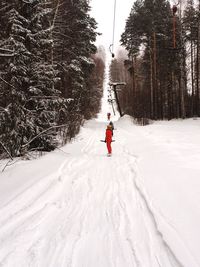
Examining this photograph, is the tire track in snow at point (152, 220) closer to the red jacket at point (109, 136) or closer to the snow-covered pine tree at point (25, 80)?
the red jacket at point (109, 136)

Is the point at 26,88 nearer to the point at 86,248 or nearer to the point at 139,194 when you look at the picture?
the point at 139,194

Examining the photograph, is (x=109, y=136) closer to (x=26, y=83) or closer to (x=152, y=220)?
(x=26, y=83)

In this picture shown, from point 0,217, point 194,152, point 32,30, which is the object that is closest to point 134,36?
point 32,30

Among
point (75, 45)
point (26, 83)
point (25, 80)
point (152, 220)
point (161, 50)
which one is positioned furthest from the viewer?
point (161, 50)

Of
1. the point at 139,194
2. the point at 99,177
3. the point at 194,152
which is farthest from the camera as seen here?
the point at 194,152

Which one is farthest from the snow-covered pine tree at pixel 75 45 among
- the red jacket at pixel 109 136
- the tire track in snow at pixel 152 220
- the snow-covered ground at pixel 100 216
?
the tire track in snow at pixel 152 220

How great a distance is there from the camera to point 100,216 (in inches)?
167

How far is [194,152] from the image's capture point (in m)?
9.16

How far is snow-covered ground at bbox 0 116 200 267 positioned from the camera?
10.2 ft

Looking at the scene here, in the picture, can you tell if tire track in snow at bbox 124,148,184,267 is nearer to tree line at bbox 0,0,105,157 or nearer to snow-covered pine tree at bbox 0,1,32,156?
tree line at bbox 0,0,105,157

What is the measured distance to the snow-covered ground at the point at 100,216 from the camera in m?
3.12

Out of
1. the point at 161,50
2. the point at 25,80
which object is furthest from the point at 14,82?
the point at 161,50

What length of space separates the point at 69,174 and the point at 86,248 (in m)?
3.76

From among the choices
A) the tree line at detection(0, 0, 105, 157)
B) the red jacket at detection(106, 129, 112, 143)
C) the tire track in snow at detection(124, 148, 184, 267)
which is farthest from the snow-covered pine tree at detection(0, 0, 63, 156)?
the tire track in snow at detection(124, 148, 184, 267)
